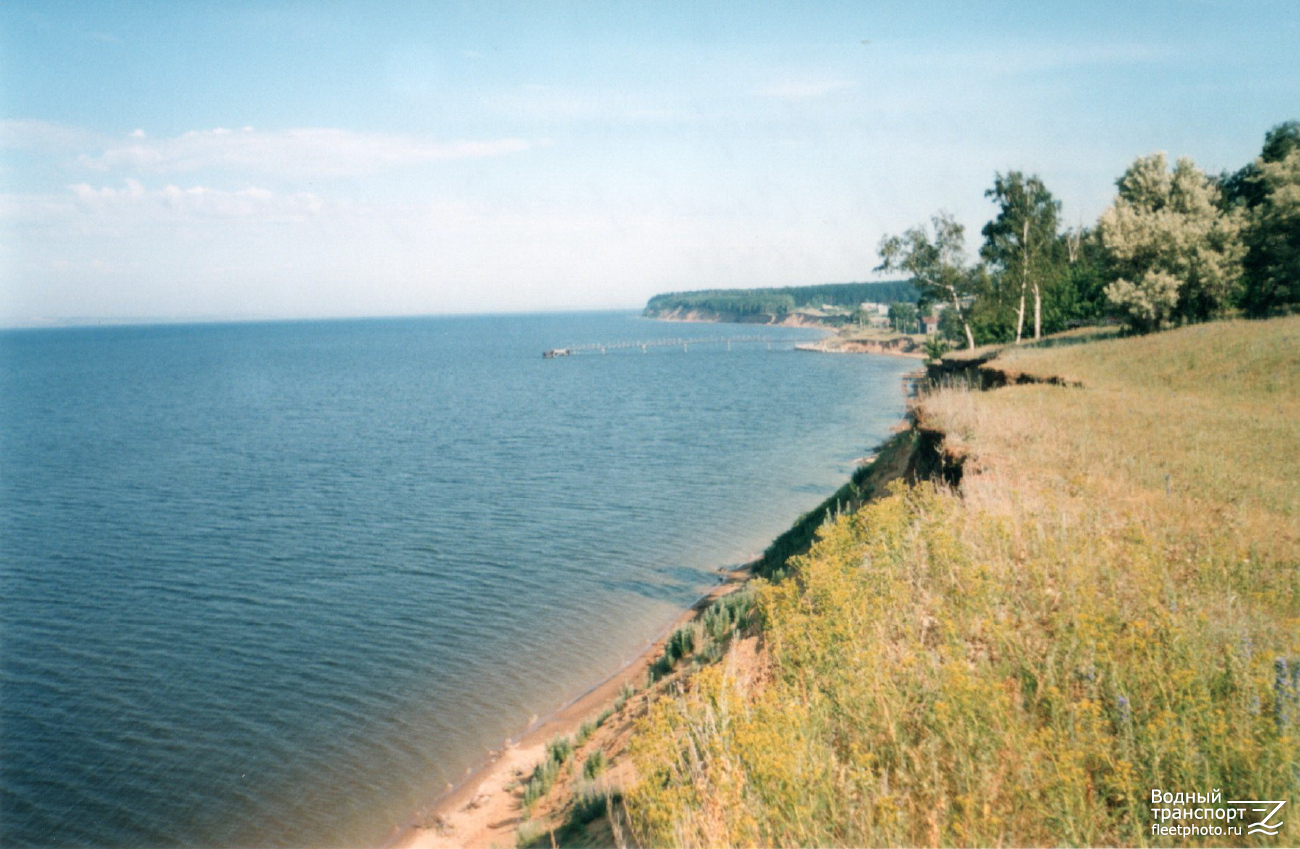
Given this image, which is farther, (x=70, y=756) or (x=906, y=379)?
(x=906, y=379)

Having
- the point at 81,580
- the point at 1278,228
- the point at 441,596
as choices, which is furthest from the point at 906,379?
the point at 81,580

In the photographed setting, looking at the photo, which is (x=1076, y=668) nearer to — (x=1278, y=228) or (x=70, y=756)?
(x=70, y=756)

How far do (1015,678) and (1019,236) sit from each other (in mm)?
49090

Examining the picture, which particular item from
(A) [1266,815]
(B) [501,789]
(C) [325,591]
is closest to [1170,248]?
(B) [501,789]

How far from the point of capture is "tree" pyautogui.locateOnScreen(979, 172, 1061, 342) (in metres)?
45.9

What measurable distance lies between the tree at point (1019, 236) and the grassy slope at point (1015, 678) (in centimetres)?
4051

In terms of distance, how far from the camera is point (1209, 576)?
6.67m

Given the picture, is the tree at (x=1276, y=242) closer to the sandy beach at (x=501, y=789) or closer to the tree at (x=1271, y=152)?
the tree at (x=1271, y=152)

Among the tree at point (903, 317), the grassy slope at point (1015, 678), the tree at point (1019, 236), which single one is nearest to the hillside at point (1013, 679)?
the grassy slope at point (1015, 678)

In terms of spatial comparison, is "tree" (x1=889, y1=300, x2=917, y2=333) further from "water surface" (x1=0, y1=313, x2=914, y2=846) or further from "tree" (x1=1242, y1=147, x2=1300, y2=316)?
"tree" (x1=1242, y1=147, x2=1300, y2=316)

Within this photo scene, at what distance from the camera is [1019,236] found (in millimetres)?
47375

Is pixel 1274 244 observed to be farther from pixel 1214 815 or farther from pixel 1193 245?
pixel 1214 815

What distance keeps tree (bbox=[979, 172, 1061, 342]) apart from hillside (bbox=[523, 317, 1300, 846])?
39.1 m

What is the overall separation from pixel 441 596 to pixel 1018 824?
20.1m
